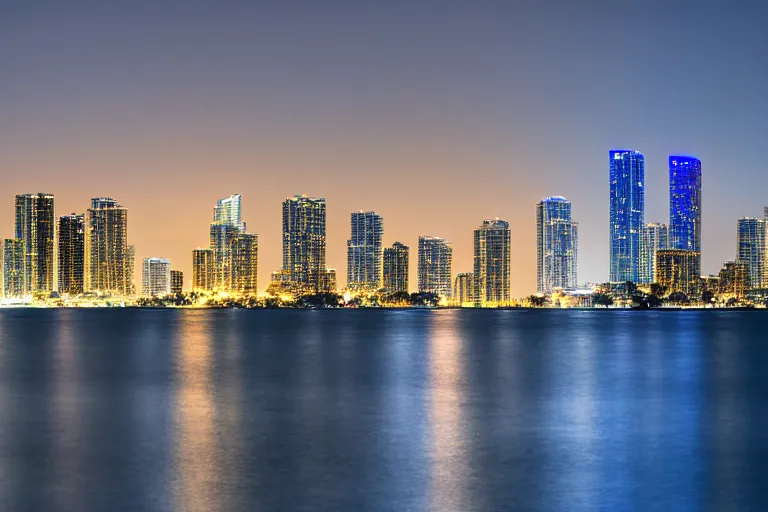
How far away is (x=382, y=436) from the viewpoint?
31734 millimetres

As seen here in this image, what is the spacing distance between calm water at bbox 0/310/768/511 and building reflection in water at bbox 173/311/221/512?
95 mm

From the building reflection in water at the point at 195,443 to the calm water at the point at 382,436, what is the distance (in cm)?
10

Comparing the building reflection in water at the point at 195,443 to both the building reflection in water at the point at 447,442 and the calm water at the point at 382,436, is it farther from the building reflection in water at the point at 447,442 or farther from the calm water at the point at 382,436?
the building reflection in water at the point at 447,442

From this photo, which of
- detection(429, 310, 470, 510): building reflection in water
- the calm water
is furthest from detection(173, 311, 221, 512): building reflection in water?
detection(429, 310, 470, 510): building reflection in water

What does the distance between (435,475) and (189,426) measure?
42.1 feet

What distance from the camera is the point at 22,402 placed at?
42.5m

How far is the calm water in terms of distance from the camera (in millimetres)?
21828

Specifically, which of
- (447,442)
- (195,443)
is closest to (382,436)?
(447,442)

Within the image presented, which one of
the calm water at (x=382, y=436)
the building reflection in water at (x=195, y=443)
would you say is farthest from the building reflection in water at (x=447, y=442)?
the building reflection in water at (x=195, y=443)

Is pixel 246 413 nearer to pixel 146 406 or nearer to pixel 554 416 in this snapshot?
pixel 146 406

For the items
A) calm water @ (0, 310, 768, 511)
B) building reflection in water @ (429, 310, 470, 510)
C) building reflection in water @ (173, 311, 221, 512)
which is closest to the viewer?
building reflection in water @ (173, 311, 221, 512)

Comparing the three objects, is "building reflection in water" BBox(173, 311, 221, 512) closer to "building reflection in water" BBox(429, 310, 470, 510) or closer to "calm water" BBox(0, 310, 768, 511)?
"calm water" BBox(0, 310, 768, 511)

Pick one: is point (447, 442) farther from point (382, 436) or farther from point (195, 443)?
point (195, 443)

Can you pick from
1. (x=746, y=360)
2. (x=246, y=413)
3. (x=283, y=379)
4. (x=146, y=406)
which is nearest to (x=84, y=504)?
(x=246, y=413)
